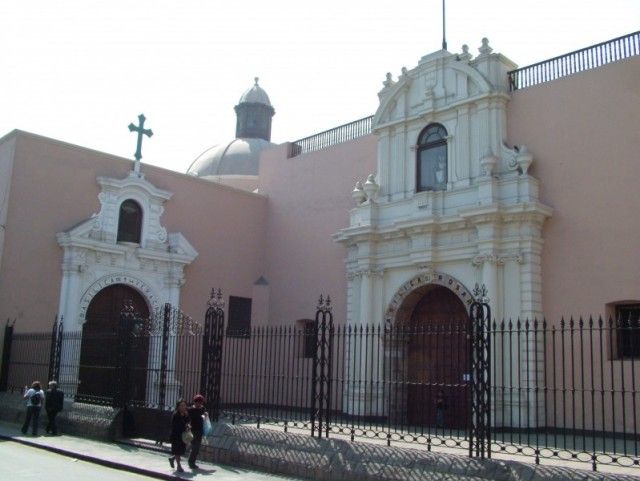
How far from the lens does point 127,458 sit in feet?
37.3

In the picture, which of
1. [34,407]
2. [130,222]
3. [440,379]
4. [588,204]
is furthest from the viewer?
[130,222]

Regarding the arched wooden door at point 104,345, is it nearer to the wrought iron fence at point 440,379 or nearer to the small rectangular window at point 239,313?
the wrought iron fence at point 440,379

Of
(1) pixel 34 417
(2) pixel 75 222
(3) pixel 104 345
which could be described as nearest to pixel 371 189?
(2) pixel 75 222

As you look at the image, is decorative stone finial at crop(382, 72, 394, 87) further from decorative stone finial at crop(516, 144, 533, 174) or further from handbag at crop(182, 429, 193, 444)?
Answer: handbag at crop(182, 429, 193, 444)

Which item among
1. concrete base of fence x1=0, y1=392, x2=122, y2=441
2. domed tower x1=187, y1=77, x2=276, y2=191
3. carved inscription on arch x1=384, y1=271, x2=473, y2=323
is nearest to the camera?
concrete base of fence x1=0, y1=392, x2=122, y2=441

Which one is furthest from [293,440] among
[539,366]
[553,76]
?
[553,76]

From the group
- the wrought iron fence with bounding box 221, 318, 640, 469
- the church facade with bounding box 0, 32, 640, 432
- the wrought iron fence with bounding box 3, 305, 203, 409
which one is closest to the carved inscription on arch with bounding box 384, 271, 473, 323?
the church facade with bounding box 0, 32, 640, 432

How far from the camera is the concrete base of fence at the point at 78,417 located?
13.4 meters

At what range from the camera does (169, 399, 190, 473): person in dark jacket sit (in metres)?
10.2

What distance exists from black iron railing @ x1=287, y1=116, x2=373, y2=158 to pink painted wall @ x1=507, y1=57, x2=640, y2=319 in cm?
543

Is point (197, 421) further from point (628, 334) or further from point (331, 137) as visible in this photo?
point (331, 137)

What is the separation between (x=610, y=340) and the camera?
13.4 metres

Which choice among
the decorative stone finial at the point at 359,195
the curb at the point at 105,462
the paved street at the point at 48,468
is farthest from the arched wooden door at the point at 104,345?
the decorative stone finial at the point at 359,195

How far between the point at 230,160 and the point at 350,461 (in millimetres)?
23265
